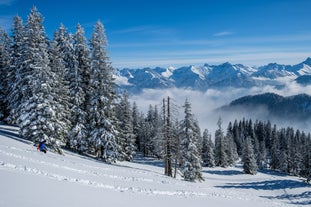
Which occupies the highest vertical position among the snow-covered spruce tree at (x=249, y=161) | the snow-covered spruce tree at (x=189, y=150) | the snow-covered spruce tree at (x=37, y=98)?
the snow-covered spruce tree at (x=37, y=98)

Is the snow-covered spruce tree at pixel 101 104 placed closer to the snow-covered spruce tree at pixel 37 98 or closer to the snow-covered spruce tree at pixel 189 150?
the snow-covered spruce tree at pixel 37 98

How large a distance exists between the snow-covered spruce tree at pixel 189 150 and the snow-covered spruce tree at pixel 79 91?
14.7 meters

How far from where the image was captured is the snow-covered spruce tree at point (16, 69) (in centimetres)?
3374

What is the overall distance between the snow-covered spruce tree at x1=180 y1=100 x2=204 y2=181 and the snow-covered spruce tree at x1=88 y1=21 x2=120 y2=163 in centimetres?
1169

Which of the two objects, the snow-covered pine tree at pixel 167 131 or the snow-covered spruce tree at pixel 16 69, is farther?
the snow-covered pine tree at pixel 167 131

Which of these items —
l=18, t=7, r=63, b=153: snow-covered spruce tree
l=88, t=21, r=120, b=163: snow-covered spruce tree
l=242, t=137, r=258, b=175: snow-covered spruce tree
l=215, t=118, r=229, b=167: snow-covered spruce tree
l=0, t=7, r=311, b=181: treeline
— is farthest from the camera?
l=215, t=118, r=229, b=167: snow-covered spruce tree

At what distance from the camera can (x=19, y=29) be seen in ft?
129

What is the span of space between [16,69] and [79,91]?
332 inches

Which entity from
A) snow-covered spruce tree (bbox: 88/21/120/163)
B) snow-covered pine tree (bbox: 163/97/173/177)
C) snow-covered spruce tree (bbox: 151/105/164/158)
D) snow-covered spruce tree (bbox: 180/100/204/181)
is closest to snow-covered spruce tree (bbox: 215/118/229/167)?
snow-covered spruce tree (bbox: 151/105/164/158)

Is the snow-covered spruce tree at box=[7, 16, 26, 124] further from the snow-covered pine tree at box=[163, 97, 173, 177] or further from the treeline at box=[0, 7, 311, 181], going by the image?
the snow-covered pine tree at box=[163, 97, 173, 177]

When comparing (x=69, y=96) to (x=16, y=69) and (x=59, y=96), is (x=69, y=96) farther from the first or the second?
(x=16, y=69)

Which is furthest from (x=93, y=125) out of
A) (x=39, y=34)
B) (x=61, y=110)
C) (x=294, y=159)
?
(x=294, y=159)

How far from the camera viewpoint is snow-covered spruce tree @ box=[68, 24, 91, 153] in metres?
34.9

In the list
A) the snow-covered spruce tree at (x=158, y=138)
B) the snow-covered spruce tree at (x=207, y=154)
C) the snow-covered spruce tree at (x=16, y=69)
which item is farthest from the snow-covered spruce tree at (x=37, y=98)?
the snow-covered spruce tree at (x=207, y=154)
